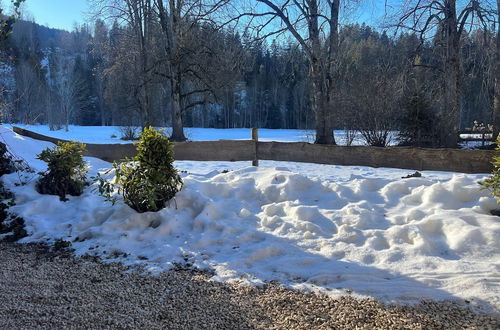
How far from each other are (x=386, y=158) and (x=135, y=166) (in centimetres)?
379

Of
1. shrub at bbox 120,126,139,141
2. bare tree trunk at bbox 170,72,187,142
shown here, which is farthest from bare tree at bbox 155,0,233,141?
shrub at bbox 120,126,139,141

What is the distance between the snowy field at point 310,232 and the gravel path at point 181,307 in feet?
0.63

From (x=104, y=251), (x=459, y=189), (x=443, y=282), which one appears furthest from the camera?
(x=459, y=189)

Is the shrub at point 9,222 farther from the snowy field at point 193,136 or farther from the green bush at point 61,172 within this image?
the snowy field at point 193,136

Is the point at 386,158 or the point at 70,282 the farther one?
the point at 386,158

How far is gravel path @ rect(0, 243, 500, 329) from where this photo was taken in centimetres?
255

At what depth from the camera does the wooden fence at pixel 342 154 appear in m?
5.21

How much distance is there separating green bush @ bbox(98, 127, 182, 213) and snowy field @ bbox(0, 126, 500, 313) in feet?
0.51

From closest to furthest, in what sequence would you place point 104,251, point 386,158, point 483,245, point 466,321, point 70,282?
1. point 466,321
2. point 70,282
3. point 483,245
4. point 104,251
5. point 386,158

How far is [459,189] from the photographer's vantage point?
4.64 m

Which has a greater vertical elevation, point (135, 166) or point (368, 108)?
point (368, 108)

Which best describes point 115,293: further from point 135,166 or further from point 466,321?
point 466,321

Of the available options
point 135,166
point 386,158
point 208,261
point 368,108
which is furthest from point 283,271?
point 368,108

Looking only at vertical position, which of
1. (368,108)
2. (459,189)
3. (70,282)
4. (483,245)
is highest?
(368,108)
